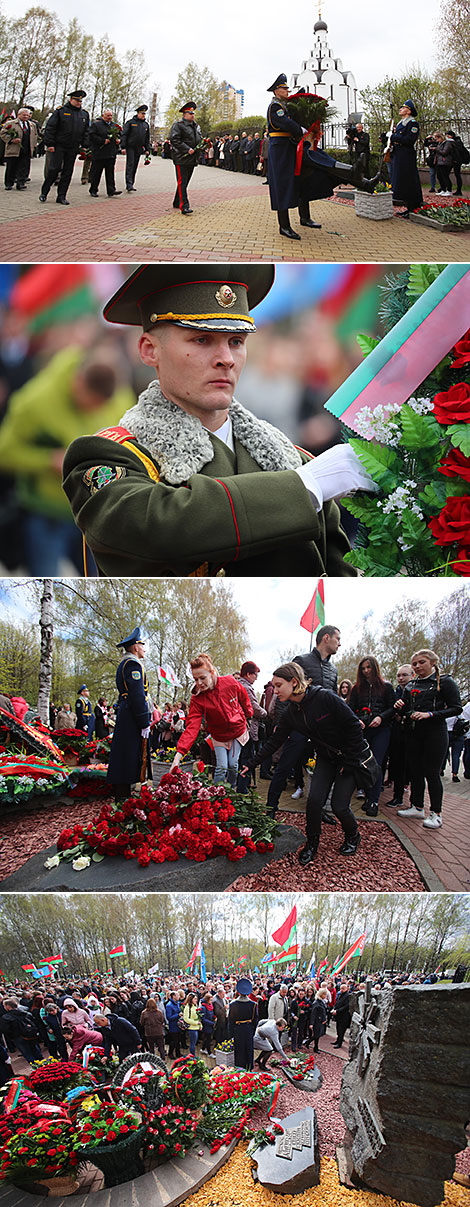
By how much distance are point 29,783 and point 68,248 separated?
4096mm

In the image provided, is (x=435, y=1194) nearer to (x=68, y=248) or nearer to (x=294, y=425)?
(x=294, y=425)

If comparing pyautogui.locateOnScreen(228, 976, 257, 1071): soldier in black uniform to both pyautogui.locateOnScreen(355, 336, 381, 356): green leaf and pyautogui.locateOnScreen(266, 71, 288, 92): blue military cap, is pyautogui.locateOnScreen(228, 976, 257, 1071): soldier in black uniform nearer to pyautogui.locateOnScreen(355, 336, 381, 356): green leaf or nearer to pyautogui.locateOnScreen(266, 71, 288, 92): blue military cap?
pyautogui.locateOnScreen(355, 336, 381, 356): green leaf

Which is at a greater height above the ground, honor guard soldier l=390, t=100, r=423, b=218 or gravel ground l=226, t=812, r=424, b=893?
honor guard soldier l=390, t=100, r=423, b=218

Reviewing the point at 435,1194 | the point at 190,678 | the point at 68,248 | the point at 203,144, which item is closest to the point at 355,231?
the point at 203,144

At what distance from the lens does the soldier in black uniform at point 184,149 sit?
6070mm

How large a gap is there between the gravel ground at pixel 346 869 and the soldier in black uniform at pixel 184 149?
5.61 meters

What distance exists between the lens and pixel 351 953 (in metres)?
4.59

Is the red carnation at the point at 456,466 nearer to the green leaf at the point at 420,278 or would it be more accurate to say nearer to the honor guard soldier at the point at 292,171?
the green leaf at the point at 420,278

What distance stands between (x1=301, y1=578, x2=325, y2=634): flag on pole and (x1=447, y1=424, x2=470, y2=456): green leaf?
975 millimetres

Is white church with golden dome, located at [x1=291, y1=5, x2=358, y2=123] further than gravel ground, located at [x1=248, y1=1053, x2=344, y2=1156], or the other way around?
white church with golden dome, located at [x1=291, y1=5, x2=358, y2=123]

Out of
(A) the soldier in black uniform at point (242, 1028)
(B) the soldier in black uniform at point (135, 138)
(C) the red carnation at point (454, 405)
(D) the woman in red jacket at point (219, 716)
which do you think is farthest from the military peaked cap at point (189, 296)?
(A) the soldier in black uniform at point (242, 1028)

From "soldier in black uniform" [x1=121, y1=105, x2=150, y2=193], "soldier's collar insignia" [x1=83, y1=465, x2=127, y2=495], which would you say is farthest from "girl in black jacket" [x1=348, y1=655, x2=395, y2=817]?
"soldier in black uniform" [x1=121, y1=105, x2=150, y2=193]

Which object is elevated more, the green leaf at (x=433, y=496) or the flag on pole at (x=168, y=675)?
the green leaf at (x=433, y=496)

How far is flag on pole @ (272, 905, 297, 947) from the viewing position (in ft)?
14.5
